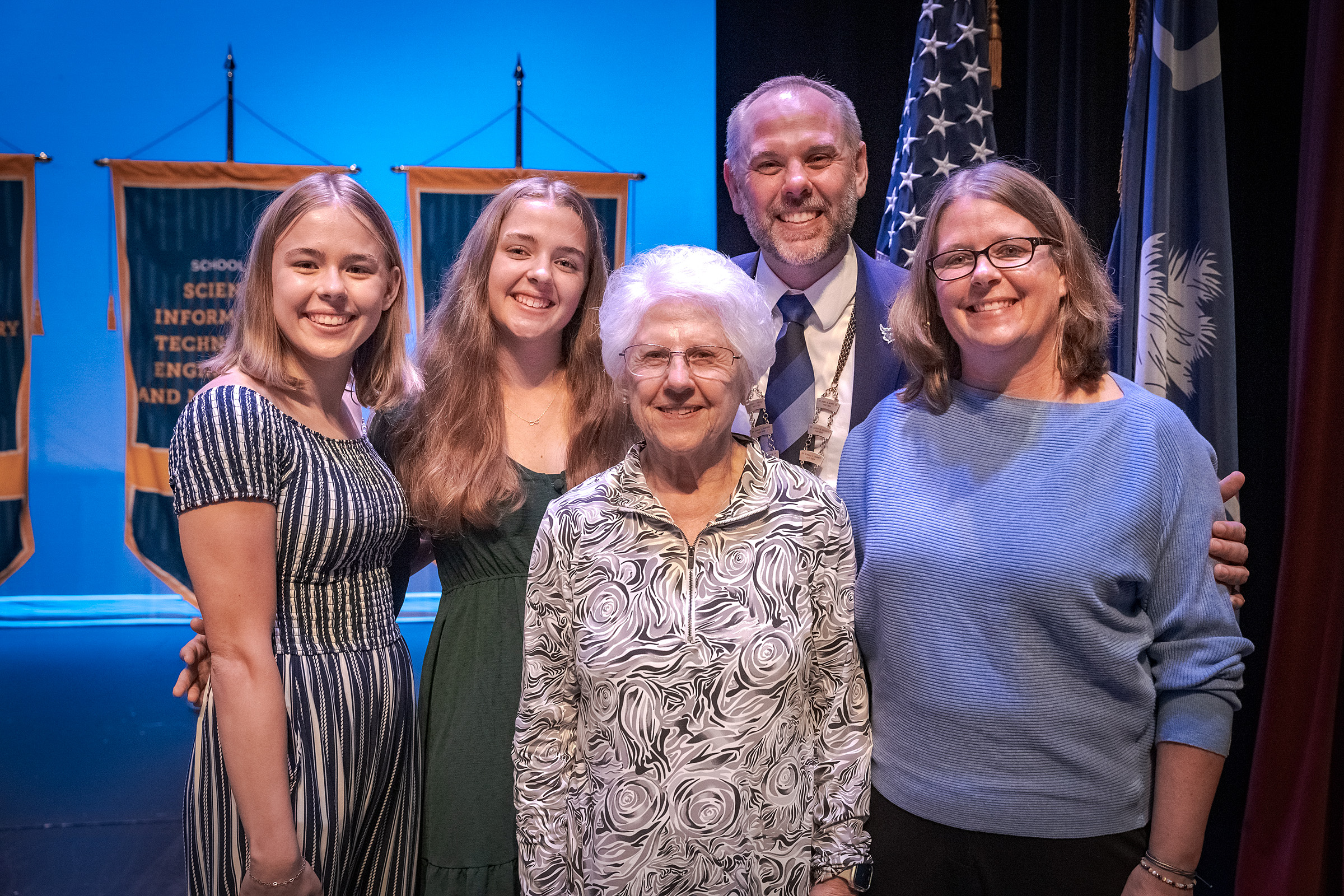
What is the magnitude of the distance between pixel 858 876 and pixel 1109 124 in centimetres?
301

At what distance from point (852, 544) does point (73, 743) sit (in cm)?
463

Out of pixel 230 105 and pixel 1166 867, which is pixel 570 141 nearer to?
pixel 230 105

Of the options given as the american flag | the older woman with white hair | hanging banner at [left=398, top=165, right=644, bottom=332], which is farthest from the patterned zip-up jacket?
hanging banner at [left=398, top=165, right=644, bottom=332]

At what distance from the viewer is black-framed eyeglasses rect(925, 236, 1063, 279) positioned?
5.19ft

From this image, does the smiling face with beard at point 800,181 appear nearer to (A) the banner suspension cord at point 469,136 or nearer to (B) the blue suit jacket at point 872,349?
(B) the blue suit jacket at point 872,349

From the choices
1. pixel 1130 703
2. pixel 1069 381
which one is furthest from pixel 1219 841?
pixel 1069 381

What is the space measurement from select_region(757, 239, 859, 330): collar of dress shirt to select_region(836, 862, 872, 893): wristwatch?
4.08 feet

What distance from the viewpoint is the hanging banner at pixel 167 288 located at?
217 inches

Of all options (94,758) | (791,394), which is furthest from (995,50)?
(94,758)

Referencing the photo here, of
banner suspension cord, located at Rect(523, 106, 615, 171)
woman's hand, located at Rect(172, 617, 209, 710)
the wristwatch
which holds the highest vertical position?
banner suspension cord, located at Rect(523, 106, 615, 171)

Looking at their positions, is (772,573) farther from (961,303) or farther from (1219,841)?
(1219,841)

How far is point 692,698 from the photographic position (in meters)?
1.41

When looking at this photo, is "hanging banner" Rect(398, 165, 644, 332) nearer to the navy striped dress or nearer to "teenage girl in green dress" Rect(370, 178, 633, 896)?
"teenage girl in green dress" Rect(370, 178, 633, 896)

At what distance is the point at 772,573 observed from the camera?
1.46m
